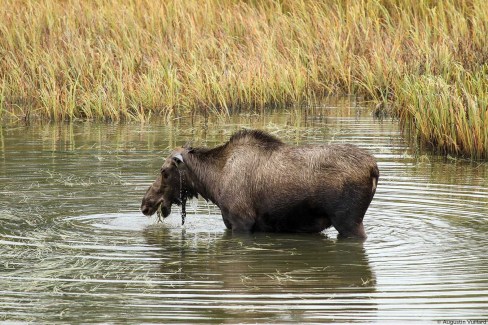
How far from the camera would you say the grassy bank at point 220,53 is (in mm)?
17141

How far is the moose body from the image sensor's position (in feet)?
31.1

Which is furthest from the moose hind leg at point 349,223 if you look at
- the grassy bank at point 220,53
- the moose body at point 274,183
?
the grassy bank at point 220,53

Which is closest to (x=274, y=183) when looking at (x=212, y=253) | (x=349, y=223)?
(x=349, y=223)

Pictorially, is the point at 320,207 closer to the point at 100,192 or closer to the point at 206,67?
the point at 100,192

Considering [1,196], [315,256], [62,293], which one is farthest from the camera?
[1,196]

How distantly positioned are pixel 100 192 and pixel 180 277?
3837mm

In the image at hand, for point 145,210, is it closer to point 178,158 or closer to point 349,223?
point 178,158

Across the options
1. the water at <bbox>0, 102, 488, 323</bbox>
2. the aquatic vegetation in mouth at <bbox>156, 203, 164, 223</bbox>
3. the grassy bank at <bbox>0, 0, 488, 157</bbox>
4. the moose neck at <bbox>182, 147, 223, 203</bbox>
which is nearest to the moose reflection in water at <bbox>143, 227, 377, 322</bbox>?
the water at <bbox>0, 102, 488, 323</bbox>

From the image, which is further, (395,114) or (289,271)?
(395,114)

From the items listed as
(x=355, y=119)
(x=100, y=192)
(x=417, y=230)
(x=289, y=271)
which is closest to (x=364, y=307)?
(x=289, y=271)

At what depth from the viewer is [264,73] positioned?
17625mm

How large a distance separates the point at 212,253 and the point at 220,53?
9.10 metres

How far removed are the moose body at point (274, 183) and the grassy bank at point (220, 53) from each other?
5.33 meters

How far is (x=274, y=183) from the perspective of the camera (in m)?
9.91
